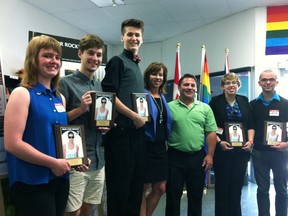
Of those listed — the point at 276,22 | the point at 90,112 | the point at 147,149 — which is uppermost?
the point at 276,22

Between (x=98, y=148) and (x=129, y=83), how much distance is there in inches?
20.6

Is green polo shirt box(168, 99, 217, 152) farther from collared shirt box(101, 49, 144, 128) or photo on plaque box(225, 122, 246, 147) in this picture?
collared shirt box(101, 49, 144, 128)

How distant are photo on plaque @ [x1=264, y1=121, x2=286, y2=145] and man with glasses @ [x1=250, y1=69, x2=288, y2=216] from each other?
0.08m

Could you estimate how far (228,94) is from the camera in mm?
2828

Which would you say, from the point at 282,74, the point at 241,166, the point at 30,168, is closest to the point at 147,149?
the point at 241,166

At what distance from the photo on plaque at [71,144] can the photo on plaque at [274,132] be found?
190 centimetres

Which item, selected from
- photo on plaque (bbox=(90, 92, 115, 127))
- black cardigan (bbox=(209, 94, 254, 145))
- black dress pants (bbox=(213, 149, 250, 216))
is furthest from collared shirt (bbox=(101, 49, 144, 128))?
black dress pants (bbox=(213, 149, 250, 216))

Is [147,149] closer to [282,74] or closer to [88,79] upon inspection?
[88,79]

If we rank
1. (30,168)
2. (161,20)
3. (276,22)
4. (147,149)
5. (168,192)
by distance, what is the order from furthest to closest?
1. (161,20)
2. (276,22)
3. (168,192)
4. (147,149)
5. (30,168)

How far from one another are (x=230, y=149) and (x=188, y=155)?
433mm

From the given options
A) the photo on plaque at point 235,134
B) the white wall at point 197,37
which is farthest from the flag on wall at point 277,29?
the photo on plaque at point 235,134

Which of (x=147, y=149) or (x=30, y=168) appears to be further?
(x=147, y=149)

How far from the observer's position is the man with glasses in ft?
9.36

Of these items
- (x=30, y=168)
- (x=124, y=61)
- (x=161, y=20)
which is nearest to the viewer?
(x=30, y=168)
